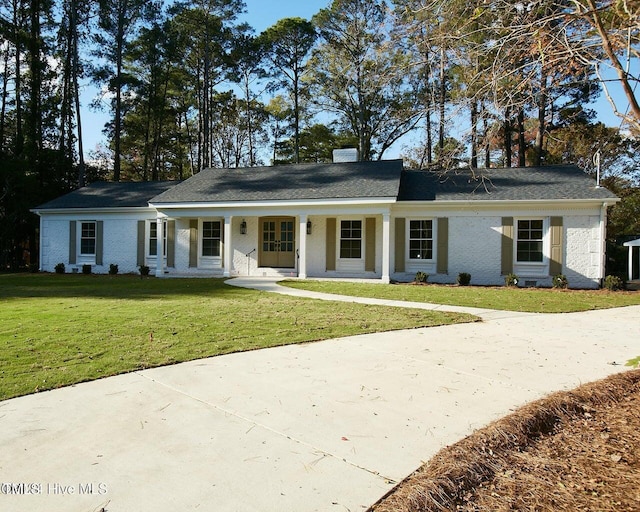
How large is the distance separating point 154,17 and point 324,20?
37.9 feet

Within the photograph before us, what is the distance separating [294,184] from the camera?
16.8 meters

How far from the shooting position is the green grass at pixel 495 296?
9.44 m

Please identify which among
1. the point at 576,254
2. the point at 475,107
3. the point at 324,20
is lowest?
the point at 576,254

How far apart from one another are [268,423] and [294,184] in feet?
46.9

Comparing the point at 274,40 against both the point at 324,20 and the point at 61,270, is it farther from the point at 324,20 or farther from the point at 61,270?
the point at 61,270

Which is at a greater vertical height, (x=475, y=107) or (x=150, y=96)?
(x=150, y=96)

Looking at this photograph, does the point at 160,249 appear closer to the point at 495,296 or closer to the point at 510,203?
the point at 495,296

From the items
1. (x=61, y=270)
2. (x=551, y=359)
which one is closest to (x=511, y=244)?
(x=551, y=359)

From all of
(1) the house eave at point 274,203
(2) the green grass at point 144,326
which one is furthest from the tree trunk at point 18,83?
(2) the green grass at point 144,326

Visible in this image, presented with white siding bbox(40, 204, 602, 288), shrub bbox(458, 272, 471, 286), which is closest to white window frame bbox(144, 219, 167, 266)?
white siding bbox(40, 204, 602, 288)

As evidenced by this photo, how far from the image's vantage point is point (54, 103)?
26.7 m

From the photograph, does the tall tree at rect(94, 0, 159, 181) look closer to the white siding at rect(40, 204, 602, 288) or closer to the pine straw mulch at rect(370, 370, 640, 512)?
the white siding at rect(40, 204, 602, 288)

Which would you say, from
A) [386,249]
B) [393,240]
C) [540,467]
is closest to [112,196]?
[393,240]

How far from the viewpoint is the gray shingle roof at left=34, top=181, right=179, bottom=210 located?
18.8 meters
